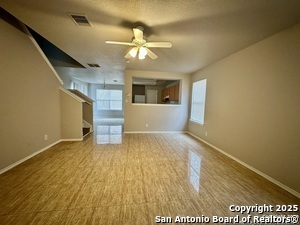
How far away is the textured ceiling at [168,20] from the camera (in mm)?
1647

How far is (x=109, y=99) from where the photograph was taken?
10.2m

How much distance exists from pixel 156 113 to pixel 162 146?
184 centimetres

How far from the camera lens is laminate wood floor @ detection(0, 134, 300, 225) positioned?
1521mm

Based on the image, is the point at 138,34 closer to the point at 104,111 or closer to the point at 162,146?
the point at 162,146

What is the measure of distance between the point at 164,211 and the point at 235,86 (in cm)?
296

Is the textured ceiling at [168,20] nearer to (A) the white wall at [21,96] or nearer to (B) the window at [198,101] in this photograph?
(A) the white wall at [21,96]

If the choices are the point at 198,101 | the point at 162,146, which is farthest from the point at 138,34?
the point at 198,101

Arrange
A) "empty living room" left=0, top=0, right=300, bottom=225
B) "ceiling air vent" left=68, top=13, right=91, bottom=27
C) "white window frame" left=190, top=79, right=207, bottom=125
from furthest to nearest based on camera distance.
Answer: "white window frame" left=190, top=79, right=207, bottom=125
"ceiling air vent" left=68, top=13, right=91, bottom=27
"empty living room" left=0, top=0, right=300, bottom=225

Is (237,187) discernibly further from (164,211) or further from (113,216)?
(113,216)

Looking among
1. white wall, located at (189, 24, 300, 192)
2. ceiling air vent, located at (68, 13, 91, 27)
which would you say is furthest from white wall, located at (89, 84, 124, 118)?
ceiling air vent, located at (68, 13, 91, 27)

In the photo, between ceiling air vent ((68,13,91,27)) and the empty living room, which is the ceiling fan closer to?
the empty living room

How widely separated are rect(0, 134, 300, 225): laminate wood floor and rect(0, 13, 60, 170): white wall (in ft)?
1.19

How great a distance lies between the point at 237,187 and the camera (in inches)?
81.7

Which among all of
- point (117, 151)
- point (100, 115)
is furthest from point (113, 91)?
point (117, 151)
